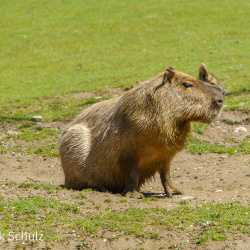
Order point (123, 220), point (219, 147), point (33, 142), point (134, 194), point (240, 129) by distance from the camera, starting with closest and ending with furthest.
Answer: point (123, 220), point (134, 194), point (219, 147), point (33, 142), point (240, 129)

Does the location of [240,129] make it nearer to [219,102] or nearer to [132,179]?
[219,102]

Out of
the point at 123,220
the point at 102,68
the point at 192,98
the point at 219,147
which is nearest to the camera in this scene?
the point at 123,220

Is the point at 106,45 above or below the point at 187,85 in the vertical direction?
below

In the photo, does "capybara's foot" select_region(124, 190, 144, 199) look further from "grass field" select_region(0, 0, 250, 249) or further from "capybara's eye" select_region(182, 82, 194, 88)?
"capybara's eye" select_region(182, 82, 194, 88)

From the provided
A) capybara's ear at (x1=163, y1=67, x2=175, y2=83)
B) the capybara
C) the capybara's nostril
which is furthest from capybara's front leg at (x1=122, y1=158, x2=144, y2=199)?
the capybara's nostril

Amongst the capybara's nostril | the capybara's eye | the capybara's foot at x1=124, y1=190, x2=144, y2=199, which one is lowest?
the capybara's foot at x1=124, y1=190, x2=144, y2=199

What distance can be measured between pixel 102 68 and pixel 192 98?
12.9 m

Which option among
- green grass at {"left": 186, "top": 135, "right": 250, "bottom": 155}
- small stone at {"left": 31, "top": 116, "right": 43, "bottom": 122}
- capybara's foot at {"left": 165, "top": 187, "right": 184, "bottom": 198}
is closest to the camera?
capybara's foot at {"left": 165, "top": 187, "right": 184, "bottom": 198}

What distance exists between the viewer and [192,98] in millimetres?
6590

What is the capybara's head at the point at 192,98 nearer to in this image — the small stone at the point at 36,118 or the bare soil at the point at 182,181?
the bare soil at the point at 182,181

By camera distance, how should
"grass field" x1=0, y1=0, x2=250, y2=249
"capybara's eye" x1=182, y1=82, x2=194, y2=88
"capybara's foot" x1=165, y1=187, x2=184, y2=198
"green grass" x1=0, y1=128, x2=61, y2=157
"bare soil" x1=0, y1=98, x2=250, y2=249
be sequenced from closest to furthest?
"bare soil" x1=0, y1=98, x2=250, y2=249 < "grass field" x1=0, y1=0, x2=250, y2=249 < "capybara's eye" x1=182, y1=82, x2=194, y2=88 < "capybara's foot" x1=165, y1=187, x2=184, y2=198 < "green grass" x1=0, y1=128, x2=61, y2=157

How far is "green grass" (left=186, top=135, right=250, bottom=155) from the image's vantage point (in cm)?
936

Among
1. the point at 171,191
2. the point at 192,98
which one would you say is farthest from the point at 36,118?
the point at 192,98

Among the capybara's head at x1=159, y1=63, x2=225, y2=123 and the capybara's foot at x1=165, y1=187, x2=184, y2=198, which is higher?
the capybara's head at x1=159, y1=63, x2=225, y2=123
